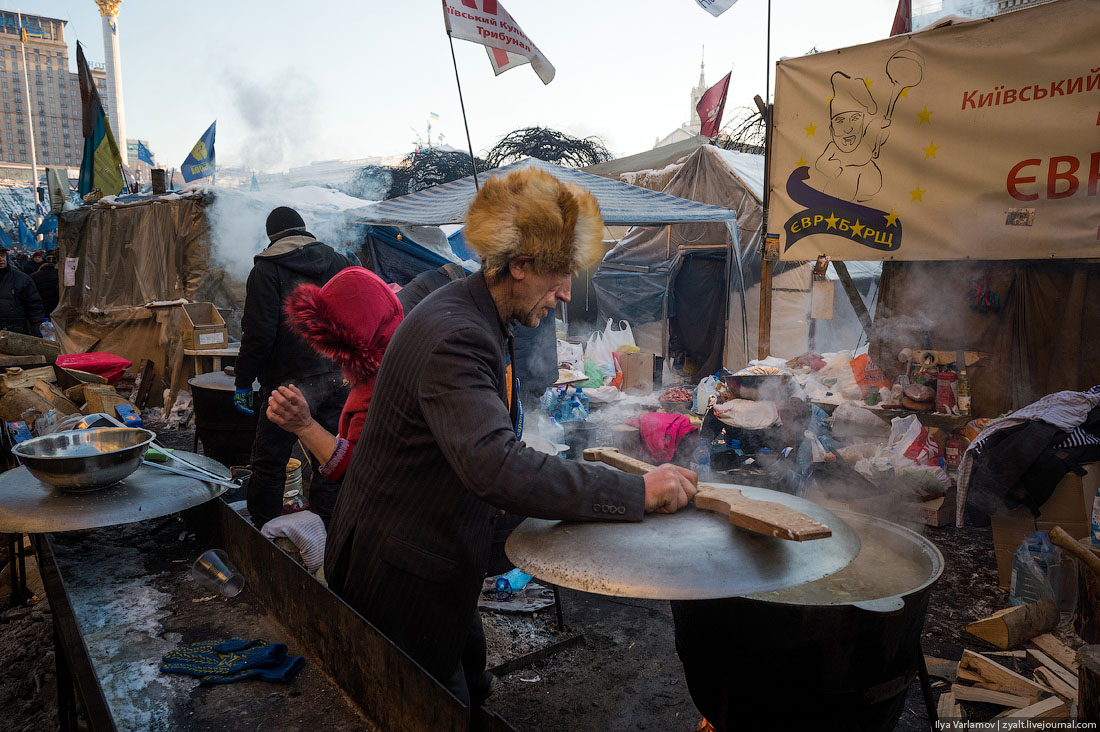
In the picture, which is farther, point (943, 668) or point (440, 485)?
point (943, 668)

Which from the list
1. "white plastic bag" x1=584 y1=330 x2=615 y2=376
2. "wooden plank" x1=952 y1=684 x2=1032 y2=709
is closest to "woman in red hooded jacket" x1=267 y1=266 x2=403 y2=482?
"wooden plank" x1=952 y1=684 x2=1032 y2=709

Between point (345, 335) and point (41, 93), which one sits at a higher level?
point (41, 93)

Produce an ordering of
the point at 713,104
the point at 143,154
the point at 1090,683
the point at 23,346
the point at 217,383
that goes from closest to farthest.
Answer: the point at 1090,683 → the point at 217,383 → the point at 23,346 → the point at 713,104 → the point at 143,154

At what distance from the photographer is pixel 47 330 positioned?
1271 cm

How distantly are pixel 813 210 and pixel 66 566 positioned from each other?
19.6 feet

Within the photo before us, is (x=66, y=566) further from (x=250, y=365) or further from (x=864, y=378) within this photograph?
(x=864, y=378)

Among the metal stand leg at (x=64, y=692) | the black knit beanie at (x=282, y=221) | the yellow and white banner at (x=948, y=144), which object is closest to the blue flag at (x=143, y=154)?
the black knit beanie at (x=282, y=221)

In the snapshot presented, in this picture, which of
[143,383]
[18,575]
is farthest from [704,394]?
[143,383]

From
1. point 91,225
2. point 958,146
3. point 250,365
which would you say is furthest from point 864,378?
point 91,225

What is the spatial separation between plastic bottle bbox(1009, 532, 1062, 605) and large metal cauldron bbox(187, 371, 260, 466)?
5.79m

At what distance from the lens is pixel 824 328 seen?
38.9ft

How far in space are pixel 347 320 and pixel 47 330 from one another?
1348cm

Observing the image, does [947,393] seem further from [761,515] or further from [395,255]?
[395,255]

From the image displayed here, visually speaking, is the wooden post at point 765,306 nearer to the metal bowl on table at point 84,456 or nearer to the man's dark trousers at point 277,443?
the man's dark trousers at point 277,443
